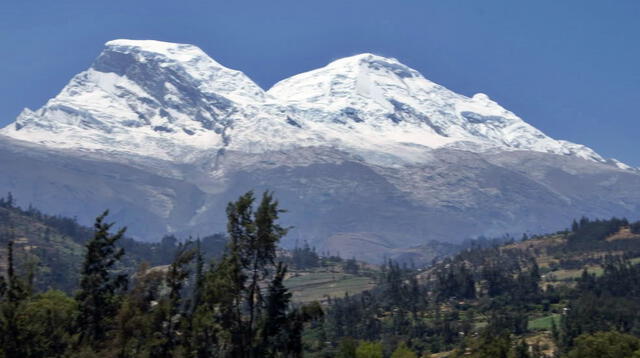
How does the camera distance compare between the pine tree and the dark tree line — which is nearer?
the dark tree line

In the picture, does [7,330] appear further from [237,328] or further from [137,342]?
[237,328]

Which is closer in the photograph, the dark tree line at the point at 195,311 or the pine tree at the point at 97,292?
the dark tree line at the point at 195,311

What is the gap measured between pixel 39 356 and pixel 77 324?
9311mm

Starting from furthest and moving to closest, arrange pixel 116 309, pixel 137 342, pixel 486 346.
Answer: pixel 486 346, pixel 116 309, pixel 137 342

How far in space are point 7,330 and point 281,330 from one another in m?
25.0

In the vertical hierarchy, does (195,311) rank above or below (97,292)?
below

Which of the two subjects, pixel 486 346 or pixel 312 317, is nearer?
pixel 312 317

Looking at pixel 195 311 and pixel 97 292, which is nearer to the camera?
pixel 195 311

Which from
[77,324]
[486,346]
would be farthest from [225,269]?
[486,346]

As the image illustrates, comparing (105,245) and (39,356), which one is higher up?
(105,245)

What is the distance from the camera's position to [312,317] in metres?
84.8

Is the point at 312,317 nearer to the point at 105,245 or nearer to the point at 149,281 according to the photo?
the point at 149,281

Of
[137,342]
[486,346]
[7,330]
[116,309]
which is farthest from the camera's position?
[486,346]

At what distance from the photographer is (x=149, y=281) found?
87000 millimetres
